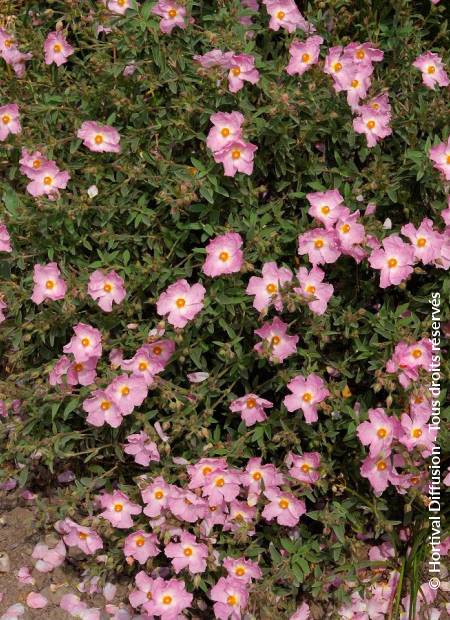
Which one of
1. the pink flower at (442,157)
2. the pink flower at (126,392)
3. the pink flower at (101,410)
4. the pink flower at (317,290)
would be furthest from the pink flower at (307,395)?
the pink flower at (442,157)

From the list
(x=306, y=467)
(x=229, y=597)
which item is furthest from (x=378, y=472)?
(x=229, y=597)

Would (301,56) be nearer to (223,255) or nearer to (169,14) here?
(169,14)

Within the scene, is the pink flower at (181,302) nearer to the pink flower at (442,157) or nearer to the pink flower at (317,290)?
the pink flower at (317,290)

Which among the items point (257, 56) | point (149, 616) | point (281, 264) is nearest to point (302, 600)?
point (149, 616)

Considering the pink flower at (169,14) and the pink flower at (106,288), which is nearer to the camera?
the pink flower at (106,288)

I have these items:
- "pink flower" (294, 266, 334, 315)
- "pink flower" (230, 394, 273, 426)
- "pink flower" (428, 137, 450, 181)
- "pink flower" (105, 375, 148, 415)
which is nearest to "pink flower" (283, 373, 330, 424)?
"pink flower" (230, 394, 273, 426)

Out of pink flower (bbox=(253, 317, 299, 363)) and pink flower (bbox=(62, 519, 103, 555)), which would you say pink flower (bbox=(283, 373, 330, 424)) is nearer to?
pink flower (bbox=(253, 317, 299, 363))

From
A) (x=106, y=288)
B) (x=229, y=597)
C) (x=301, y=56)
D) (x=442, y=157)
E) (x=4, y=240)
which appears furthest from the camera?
(x=4, y=240)
